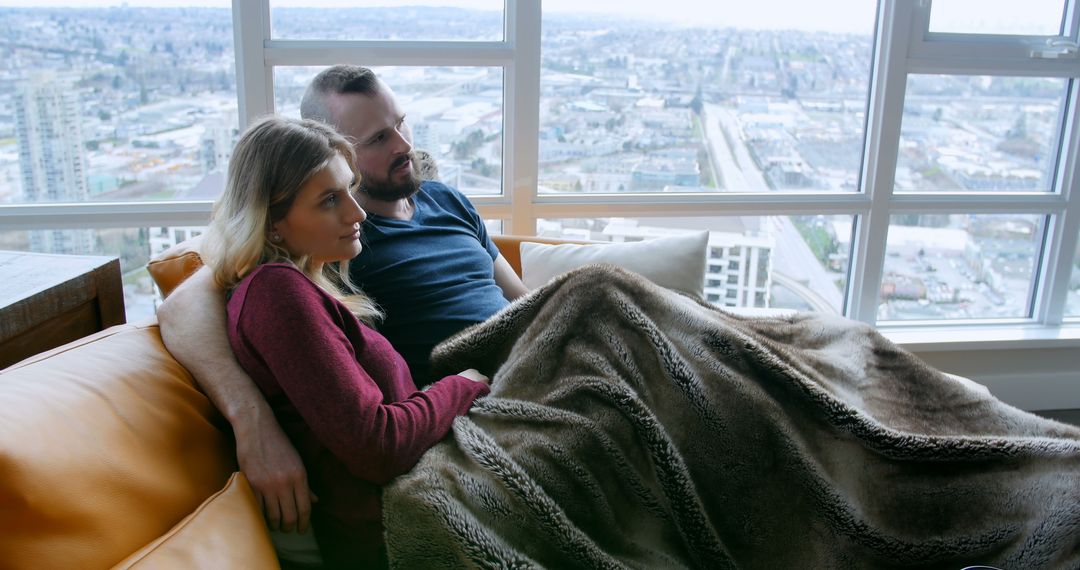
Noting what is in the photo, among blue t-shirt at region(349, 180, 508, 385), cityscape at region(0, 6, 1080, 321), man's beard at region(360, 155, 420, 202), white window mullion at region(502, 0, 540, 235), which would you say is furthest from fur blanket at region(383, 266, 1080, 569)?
cityscape at region(0, 6, 1080, 321)

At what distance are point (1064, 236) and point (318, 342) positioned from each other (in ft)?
9.68

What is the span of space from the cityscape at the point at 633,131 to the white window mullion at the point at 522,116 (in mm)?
63

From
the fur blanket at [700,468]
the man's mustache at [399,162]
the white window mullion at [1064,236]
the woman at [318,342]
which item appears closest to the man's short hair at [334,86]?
the man's mustache at [399,162]

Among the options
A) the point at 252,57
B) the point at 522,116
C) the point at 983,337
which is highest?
the point at 252,57

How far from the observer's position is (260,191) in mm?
1393

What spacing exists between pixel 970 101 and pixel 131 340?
2.87 meters

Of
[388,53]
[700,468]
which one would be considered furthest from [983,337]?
[388,53]

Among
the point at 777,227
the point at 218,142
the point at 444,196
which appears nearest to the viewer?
the point at 444,196

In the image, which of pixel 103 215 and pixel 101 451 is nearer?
pixel 101 451

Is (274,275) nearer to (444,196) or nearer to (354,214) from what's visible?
(354,214)

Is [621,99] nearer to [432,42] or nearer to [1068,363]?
[432,42]

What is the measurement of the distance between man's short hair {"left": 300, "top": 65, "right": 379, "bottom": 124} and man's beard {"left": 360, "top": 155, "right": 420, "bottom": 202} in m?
0.16

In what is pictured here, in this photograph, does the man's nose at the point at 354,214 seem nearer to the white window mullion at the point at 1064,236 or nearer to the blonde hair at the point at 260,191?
the blonde hair at the point at 260,191

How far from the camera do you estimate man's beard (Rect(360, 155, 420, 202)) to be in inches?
77.2
